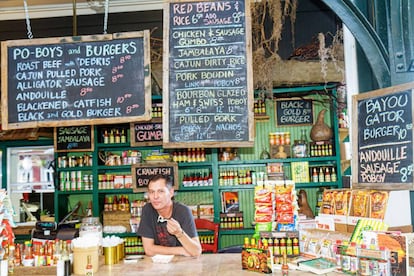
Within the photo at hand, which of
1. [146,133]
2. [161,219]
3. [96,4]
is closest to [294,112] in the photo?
[146,133]

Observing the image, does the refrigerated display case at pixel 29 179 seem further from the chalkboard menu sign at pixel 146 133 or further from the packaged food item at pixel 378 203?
the packaged food item at pixel 378 203

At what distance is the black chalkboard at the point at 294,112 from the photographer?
568cm

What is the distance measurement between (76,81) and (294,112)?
3.44 metres

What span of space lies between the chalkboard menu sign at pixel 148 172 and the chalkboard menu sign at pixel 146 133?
31 centimetres

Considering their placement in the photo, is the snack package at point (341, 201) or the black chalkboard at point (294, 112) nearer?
the snack package at point (341, 201)

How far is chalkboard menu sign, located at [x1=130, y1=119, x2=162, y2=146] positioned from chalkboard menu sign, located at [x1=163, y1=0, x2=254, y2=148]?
2.62 metres

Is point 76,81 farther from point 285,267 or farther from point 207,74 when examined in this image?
point 285,267

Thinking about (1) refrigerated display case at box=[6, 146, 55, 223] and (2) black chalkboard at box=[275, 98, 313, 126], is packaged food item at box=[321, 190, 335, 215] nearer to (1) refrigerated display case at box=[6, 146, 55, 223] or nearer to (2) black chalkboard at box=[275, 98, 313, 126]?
(2) black chalkboard at box=[275, 98, 313, 126]

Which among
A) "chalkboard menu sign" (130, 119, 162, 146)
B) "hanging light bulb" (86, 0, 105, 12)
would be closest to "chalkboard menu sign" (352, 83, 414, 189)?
"chalkboard menu sign" (130, 119, 162, 146)

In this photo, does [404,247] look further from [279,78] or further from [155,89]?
[155,89]

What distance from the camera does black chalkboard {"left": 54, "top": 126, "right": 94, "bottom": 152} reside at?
18.4 feet

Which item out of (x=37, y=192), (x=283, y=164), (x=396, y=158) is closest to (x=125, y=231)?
(x=37, y=192)

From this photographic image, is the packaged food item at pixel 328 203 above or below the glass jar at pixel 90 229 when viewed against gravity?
above

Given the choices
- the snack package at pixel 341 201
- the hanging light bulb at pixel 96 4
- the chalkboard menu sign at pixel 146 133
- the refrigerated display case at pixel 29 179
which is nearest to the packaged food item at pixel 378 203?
the snack package at pixel 341 201
